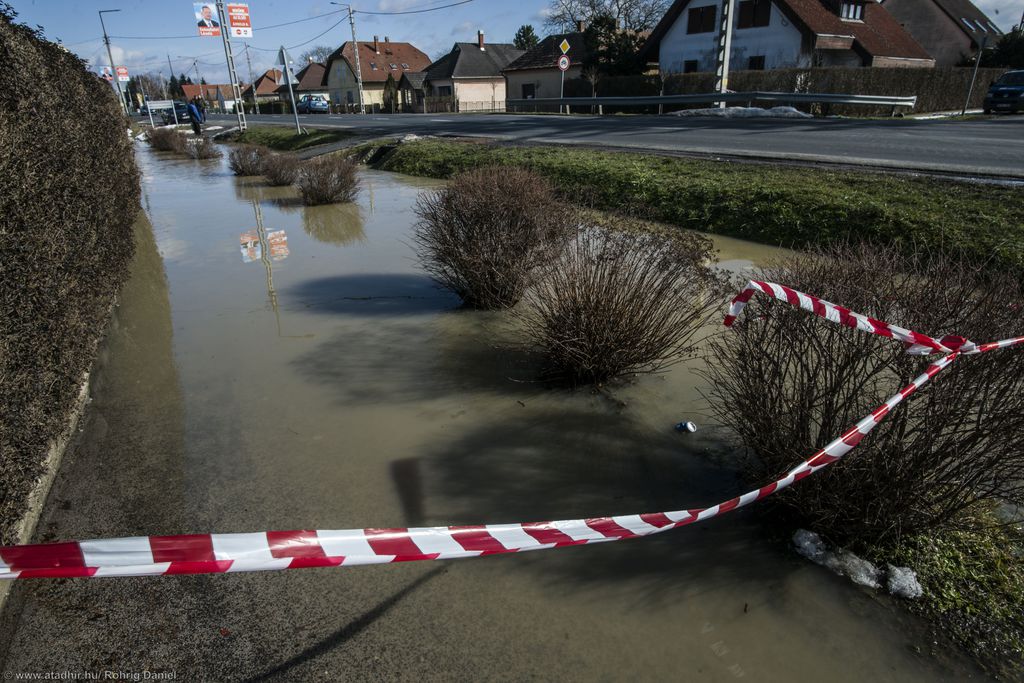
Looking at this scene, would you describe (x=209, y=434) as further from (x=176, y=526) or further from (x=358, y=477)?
(x=358, y=477)

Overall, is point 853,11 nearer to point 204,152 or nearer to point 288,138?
point 288,138

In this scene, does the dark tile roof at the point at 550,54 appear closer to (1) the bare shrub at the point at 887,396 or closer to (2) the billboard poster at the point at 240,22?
(2) the billboard poster at the point at 240,22

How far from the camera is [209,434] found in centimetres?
429

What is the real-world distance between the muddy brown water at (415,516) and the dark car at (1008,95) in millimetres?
25710

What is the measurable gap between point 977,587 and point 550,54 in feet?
169

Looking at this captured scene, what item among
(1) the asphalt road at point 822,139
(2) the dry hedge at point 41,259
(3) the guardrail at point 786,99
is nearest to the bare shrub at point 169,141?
(1) the asphalt road at point 822,139

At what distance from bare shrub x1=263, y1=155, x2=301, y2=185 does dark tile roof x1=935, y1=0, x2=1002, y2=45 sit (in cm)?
5175

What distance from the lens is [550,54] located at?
158ft

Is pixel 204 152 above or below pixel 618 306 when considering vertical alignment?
above

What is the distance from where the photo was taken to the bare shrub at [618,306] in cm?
441

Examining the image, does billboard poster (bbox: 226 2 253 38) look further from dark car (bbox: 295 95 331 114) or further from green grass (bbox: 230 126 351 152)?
dark car (bbox: 295 95 331 114)

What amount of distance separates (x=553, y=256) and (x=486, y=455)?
1.88m

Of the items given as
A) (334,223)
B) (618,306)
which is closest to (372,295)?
(618,306)

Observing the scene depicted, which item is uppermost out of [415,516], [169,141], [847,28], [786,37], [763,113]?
[847,28]
